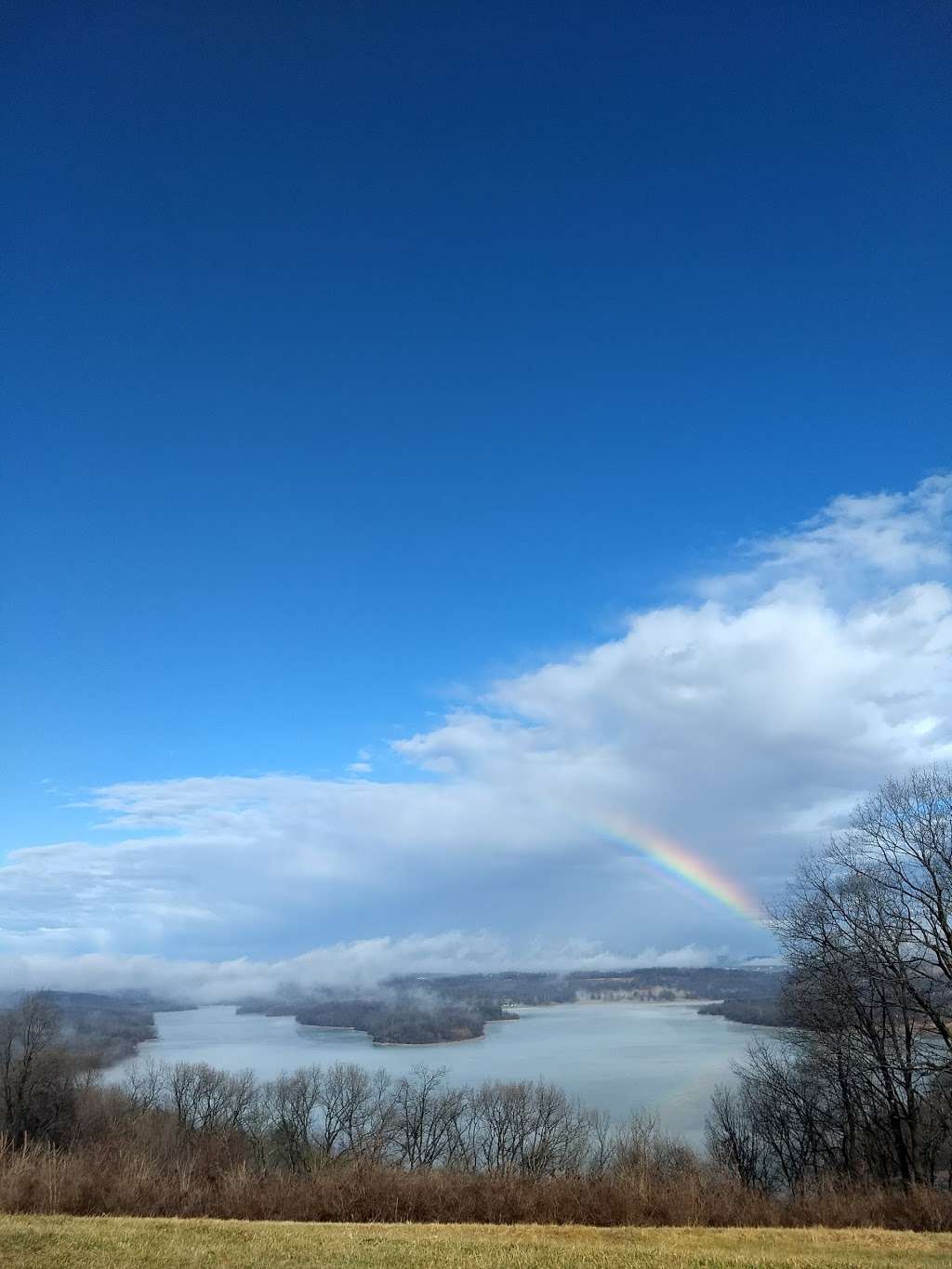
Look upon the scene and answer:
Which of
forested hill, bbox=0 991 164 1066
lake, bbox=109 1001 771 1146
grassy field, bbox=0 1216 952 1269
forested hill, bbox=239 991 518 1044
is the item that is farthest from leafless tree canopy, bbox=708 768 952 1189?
forested hill, bbox=239 991 518 1044

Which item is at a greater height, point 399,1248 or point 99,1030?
point 399,1248

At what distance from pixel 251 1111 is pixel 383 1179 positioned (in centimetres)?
3975

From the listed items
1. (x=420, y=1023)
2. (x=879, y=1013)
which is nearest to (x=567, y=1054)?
(x=420, y=1023)

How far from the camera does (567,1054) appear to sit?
388ft

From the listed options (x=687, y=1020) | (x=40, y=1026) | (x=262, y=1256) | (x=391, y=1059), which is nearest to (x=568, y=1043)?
(x=391, y=1059)

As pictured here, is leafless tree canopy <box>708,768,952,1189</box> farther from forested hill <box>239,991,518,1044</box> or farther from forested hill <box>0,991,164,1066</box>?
forested hill <box>239,991,518,1044</box>

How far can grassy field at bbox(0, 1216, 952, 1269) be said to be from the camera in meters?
13.1

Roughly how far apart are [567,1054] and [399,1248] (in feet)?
385

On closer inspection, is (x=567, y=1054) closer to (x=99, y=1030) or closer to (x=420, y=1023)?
(x=420, y=1023)

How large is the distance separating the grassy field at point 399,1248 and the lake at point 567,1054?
4574 cm

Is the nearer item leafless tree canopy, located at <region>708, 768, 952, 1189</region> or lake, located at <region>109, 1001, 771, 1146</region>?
leafless tree canopy, located at <region>708, 768, 952, 1189</region>

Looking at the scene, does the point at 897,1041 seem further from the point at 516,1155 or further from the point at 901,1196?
the point at 516,1155

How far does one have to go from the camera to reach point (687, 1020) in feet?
552

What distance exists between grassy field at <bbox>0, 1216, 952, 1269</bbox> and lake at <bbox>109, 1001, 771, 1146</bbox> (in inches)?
1801
